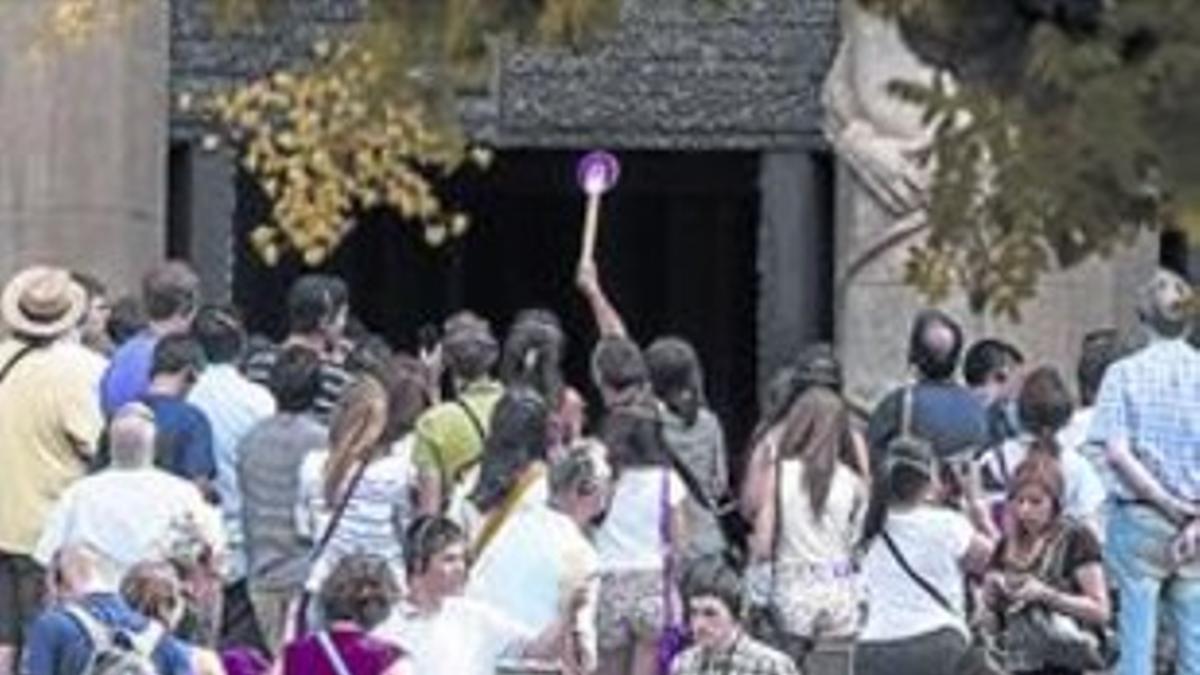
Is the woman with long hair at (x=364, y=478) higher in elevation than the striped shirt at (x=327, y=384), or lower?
lower

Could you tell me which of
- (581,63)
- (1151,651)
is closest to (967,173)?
(1151,651)

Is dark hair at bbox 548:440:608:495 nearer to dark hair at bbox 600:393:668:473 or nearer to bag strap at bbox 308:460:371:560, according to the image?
dark hair at bbox 600:393:668:473

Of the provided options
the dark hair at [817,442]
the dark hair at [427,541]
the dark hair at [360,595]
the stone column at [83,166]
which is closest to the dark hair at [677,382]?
the dark hair at [817,442]

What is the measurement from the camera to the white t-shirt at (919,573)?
15.5 metres

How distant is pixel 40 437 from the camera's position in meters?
16.6

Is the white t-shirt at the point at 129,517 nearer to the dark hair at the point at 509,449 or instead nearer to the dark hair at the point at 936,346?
the dark hair at the point at 509,449

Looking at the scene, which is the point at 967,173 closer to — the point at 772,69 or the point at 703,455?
the point at 703,455

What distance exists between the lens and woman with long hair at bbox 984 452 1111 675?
1570 cm

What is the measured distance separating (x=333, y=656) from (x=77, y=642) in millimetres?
857

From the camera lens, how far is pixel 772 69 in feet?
76.3

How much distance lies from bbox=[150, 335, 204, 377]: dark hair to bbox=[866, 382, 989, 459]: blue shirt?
8.03ft

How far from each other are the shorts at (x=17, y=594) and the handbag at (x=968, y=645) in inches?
122

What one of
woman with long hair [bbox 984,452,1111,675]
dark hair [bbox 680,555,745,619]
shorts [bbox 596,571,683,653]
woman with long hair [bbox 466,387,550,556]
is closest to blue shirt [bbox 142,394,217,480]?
woman with long hair [bbox 466,387,550,556]

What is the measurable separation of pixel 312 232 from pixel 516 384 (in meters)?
9.34
